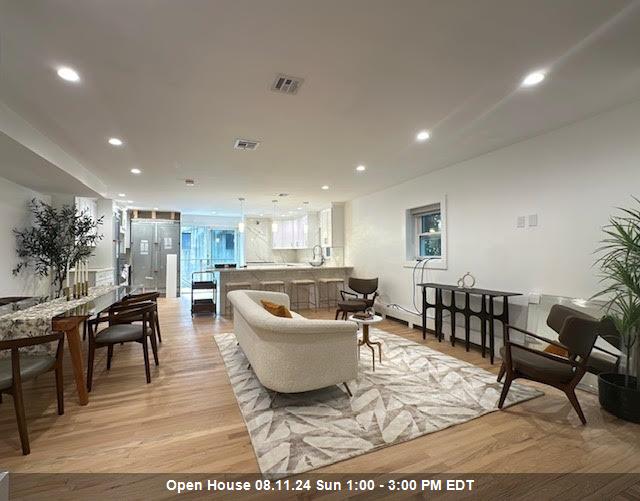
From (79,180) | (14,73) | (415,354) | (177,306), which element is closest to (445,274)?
(415,354)

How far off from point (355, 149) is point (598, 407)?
3.46 meters

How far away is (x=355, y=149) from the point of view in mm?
3957

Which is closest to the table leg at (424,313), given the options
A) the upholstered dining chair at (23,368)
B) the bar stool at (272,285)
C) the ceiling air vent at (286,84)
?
the bar stool at (272,285)

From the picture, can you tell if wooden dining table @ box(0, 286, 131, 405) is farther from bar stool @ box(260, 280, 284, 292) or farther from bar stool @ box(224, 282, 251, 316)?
bar stool @ box(260, 280, 284, 292)

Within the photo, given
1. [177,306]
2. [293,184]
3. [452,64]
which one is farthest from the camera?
[177,306]

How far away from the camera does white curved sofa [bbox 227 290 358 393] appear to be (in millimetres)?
2500

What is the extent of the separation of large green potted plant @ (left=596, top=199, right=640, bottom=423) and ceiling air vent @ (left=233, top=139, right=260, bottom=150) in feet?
11.5

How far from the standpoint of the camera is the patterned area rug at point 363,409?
2078 millimetres

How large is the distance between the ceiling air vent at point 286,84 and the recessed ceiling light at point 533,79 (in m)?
1.71

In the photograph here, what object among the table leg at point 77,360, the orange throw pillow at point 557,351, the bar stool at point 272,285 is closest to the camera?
the table leg at point 77,360

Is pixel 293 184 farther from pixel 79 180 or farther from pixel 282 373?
pixel 282 373

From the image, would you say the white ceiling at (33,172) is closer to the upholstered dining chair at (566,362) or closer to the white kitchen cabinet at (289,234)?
the upholstered dining chair at (566,362)

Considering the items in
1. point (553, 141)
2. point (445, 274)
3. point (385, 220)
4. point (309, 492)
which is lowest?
point (309, 492)

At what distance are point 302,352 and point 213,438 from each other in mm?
856
